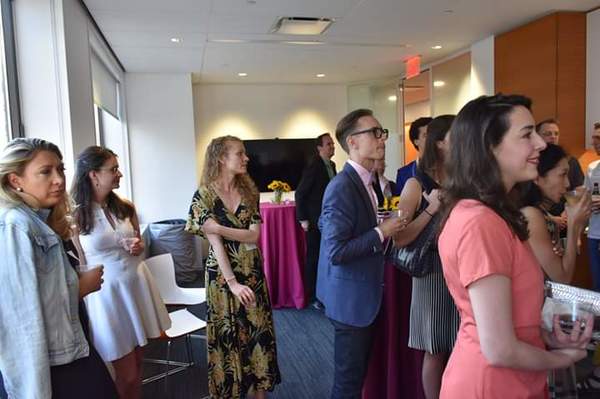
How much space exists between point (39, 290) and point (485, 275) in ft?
4.10

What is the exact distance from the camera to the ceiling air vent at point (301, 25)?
14.4ft

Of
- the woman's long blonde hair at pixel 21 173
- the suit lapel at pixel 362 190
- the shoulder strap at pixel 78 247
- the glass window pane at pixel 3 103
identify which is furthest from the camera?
the glass window pane at pixel 3 103

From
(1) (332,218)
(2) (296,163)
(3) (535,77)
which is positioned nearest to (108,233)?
(1) (332,218)

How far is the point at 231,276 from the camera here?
2225mm

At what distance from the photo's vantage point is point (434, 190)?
1910 millimetres

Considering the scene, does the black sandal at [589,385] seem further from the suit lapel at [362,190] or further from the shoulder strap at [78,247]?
the shoulder strap at [78,247]

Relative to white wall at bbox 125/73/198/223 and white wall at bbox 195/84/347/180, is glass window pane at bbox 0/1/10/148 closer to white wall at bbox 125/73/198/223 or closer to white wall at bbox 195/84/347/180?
white wall at bbox 125/73/198/223

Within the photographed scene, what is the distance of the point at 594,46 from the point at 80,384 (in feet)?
16.8

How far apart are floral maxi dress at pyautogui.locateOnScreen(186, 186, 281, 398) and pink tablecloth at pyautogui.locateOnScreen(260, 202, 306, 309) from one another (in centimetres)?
229

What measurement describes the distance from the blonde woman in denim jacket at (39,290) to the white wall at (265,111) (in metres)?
6.11

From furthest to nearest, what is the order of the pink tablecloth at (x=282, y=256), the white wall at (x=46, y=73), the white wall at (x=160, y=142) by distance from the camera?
the white wall at (x=160, y=142)
the pink tablecloth at (x=282, y=256)
the white wall at (x=46, y=73)

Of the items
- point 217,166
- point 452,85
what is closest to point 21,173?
point 217,166

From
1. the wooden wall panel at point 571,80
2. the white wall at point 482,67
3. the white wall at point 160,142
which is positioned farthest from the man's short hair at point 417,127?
the white wall at point 160,142

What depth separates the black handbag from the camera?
185 cm
